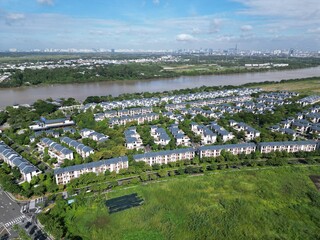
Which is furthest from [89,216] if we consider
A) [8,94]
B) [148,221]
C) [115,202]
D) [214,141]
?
[8,94]

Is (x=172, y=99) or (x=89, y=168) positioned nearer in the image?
(x=89, y=168)

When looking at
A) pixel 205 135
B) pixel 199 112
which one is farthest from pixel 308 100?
pixel 205 135

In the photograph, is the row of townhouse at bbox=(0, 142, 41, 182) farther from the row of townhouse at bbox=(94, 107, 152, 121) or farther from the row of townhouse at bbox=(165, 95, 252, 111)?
the row of townhouse at bbox=(165, 95, 252, 111)

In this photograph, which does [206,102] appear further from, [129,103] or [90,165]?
[90,165]

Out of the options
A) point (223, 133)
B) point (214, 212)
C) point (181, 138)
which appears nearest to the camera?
point (214, 212)

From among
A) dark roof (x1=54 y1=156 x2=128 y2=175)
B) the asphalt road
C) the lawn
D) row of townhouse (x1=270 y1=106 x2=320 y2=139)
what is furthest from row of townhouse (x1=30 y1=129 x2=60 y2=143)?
the lawn

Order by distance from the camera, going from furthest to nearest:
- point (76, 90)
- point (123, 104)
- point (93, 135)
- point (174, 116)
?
point (76, 90)
point (123, 104)
point (174, 116)
point (93, 135)

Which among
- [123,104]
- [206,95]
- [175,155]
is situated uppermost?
[206,95]
